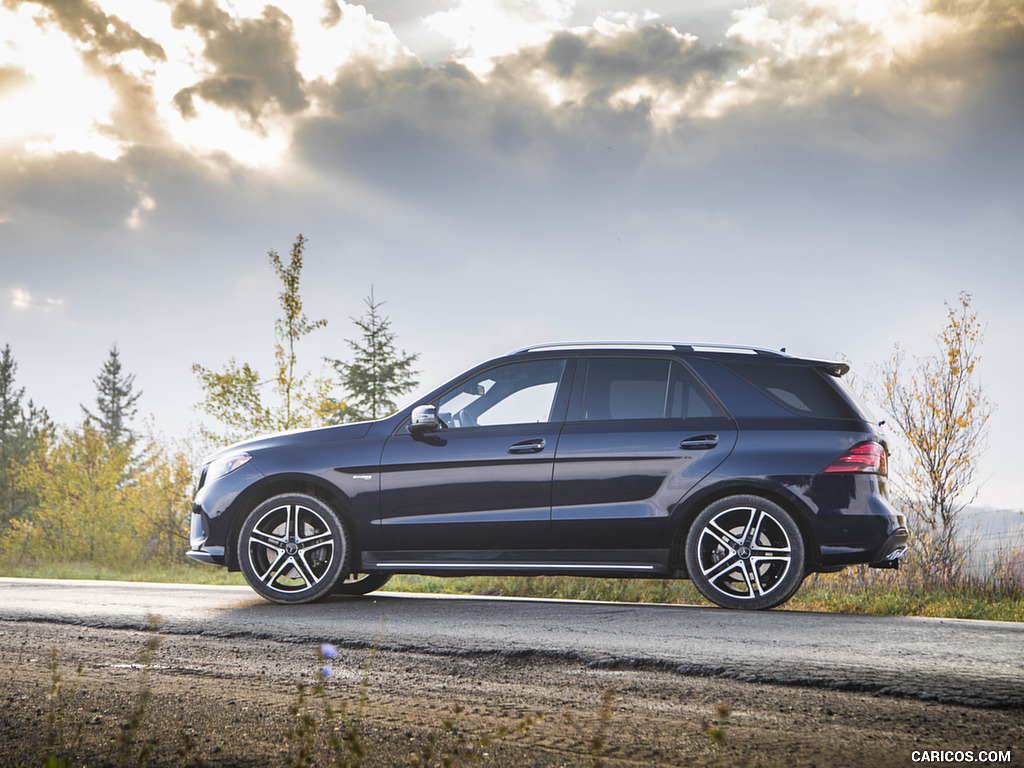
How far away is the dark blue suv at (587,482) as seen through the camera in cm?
578

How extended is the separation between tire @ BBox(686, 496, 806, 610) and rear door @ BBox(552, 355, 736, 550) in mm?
254

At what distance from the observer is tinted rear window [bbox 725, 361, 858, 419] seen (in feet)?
19.7

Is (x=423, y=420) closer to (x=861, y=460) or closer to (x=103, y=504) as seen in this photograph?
(x=861, y=460)

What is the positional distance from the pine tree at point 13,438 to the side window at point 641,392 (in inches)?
1699

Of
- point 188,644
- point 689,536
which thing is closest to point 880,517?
point 689,536

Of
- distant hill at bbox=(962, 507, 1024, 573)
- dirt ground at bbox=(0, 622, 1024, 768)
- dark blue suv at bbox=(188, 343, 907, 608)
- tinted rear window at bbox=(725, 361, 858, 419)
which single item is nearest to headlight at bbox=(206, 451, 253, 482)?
dark blue suv at bbox=(188, 343, 907, 608)

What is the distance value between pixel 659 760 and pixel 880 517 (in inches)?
146

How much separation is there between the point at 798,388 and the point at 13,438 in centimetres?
5692

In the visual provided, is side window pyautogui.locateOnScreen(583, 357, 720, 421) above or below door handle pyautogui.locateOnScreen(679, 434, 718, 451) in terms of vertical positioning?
above

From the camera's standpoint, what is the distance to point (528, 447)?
6.14 metres

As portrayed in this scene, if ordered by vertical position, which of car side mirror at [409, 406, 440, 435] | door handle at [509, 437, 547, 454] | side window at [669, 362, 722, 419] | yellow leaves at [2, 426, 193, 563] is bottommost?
yellow leaves at [2, 426, 193, 563]

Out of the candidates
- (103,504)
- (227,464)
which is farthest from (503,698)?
(103,504)

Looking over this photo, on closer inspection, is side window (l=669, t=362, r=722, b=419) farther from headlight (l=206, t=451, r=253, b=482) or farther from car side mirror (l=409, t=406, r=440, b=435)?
headlight (l=206, t=451, r=253, b=482)

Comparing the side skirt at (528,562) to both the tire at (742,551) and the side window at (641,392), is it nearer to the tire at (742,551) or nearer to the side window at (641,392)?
the tire at (742,551)
